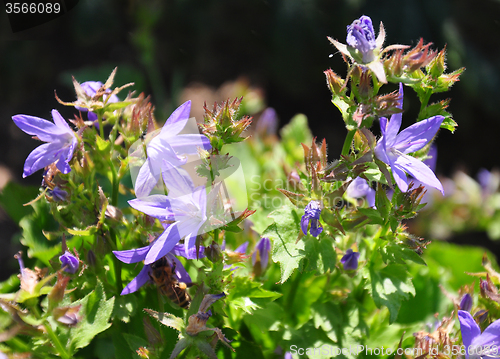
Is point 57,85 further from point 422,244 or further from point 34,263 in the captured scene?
point 422,244

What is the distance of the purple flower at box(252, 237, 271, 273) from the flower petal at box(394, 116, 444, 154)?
0.40 m

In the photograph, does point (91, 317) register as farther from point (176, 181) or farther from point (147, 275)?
point (176, 181)

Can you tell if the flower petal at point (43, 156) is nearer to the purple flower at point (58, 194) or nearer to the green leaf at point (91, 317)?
the purple flower at point (58, 194)

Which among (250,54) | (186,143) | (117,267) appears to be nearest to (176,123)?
(186,143)

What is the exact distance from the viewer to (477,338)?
0.83 meters

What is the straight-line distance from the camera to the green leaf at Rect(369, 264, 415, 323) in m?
0.92

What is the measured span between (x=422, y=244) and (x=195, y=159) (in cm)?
50

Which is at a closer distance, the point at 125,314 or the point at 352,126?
the point at 352,126

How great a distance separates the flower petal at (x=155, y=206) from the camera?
786 millimetres

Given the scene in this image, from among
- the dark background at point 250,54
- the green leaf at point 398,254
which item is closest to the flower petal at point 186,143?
the green leaf at point 398,254

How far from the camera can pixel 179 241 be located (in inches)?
34.7

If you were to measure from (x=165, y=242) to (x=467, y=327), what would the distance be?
0.58m

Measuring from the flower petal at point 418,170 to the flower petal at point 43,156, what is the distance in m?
0.66

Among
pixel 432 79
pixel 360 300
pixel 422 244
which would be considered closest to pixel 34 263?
pixel 360 300
